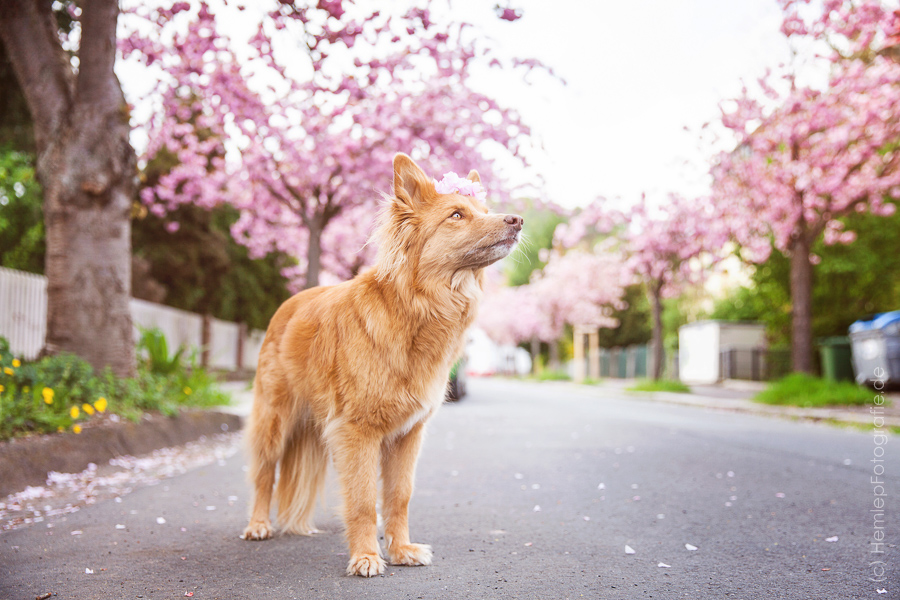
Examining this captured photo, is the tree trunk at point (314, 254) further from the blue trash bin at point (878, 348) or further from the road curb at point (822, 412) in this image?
the blue trash bin at point (878, 348)

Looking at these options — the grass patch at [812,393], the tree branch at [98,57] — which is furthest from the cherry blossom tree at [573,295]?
the tree branch at [98,57]

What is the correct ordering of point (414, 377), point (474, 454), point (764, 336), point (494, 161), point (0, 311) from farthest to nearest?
1. point (764, 336)
2. point (494, 161)
3. point (0, 311)
4. point (474, 454)
5. point (414, 377)

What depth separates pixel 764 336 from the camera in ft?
94.6

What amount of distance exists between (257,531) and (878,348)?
15.7 meters

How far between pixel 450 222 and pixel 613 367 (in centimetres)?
3813

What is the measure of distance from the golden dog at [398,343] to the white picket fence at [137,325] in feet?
19.6

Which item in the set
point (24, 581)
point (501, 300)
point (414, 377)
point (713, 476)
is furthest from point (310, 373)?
point (501, 300)

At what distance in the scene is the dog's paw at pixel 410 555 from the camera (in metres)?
3.26

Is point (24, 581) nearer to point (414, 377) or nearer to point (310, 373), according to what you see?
point (310, 373)

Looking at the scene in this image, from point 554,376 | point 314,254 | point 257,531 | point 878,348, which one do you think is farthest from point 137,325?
point 554,376

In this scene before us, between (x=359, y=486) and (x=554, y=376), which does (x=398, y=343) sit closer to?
(x=359, y=486)

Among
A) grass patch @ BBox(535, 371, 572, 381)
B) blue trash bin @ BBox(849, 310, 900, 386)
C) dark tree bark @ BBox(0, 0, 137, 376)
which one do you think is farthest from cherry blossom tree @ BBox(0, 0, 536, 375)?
grass patch @ BBox(535, 371, 572, 381)

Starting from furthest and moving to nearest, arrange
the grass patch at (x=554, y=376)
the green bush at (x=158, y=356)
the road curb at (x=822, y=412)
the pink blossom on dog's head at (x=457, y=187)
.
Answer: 1. the grass patch at (x=554, y=376)
2. the road curb at (x=822, y=412)
3. the green bush at (x=158, y=356)
4. the pink blossom on dog's head at (x=457, y=187)

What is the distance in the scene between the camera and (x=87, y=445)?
557 centimetres
